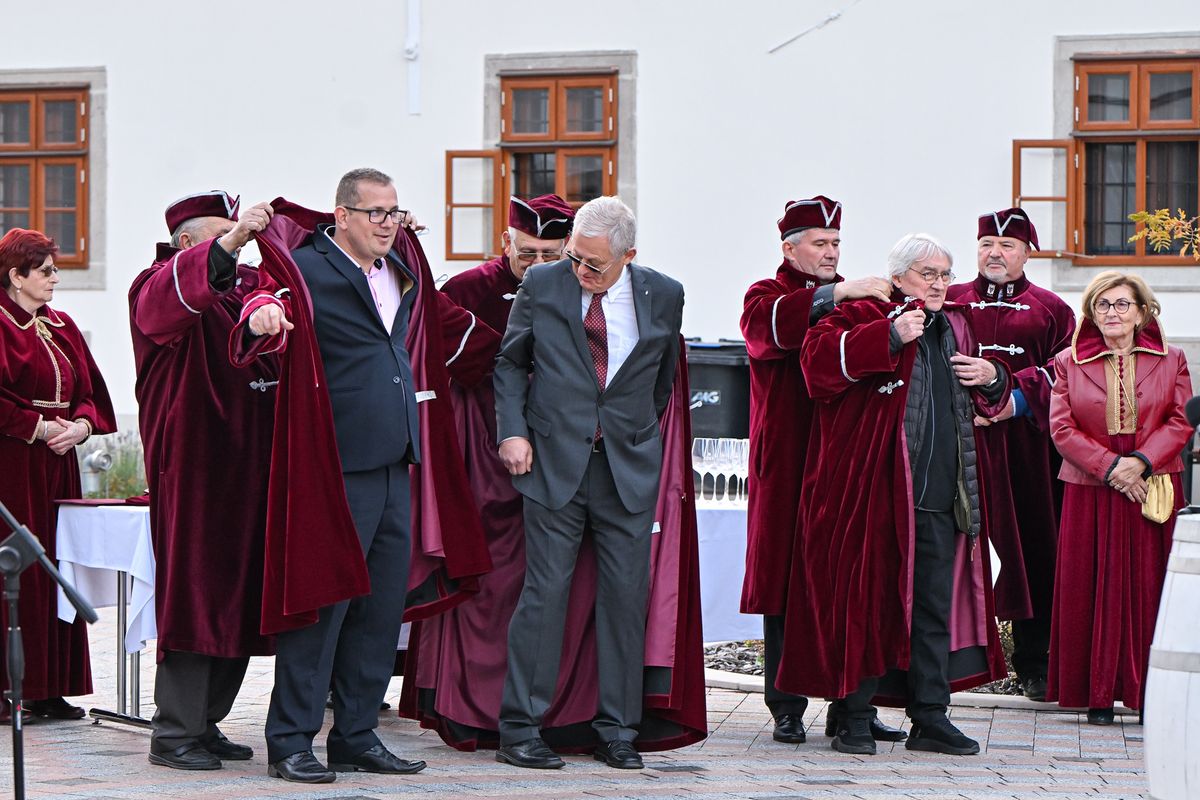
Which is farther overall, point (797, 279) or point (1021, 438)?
point (1021, 438)

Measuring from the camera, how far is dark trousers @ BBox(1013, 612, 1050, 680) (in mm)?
7102

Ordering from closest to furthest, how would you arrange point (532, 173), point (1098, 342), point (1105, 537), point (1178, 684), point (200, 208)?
point (1178, 684), point (200, 208), point (1105, 537), point (1098, 342), point (532, 173)

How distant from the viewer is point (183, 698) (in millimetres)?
5277

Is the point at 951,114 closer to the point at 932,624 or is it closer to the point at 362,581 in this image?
the point at 932,624

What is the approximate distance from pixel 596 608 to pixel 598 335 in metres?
0.83

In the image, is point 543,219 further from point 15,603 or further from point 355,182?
point 15,603

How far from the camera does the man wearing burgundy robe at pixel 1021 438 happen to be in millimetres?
6828

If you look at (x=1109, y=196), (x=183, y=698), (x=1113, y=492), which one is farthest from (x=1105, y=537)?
(x=1109, y=196)

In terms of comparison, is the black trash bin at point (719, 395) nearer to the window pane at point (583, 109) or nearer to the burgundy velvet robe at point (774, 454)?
the window pane at point (583, 109)

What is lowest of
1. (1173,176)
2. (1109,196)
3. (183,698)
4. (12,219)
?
(183,698)

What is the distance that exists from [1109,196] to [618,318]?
8596 mm

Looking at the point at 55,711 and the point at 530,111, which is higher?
the point at 530,111

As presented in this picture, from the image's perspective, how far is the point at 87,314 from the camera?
14.8m

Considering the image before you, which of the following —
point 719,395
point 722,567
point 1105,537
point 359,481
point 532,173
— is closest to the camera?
point 359,481
